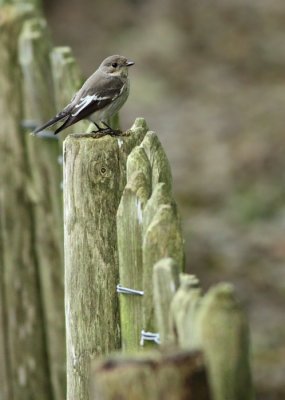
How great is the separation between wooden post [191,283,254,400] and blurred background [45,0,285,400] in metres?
6.12

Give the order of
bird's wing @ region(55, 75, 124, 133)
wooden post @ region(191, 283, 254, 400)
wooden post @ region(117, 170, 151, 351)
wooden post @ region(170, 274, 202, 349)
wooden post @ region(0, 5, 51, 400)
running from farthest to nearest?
wooden post @ region(0, 5, 51, 400), bird's wing @ region(55, 75, 124, 133), wooden post @ region(117, 170, 151, 351), wooden post @ region(170, 274, 202, 349), wooden post @ region(191, 283, 254, 400)

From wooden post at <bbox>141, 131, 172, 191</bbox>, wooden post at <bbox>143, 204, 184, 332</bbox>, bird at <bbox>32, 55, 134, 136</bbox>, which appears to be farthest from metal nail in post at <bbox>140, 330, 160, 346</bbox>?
bird at <bbox>32, 55, 134, 136</bbox>

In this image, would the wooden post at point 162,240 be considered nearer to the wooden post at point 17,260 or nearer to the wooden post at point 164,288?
the wooden post at point 164,288

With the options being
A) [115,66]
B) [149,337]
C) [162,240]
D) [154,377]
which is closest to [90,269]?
[149,337]

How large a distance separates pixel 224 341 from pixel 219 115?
13.1 meters

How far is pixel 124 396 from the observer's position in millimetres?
2414

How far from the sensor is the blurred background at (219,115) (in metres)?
11.0

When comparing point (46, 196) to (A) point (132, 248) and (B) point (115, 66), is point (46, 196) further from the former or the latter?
(A) point (132, 248)

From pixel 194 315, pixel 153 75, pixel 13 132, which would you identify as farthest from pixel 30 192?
pixel 153 75

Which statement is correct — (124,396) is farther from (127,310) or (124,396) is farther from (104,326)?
(104,326)

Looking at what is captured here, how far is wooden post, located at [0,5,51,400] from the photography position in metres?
6.12

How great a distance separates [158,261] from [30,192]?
3037 millimetres

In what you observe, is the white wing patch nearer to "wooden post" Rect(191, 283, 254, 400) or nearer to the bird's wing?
the bird's wing

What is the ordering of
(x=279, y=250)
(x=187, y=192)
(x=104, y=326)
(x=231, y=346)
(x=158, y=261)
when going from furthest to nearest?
(x=187, y=192) → (x=279, y=250) → (x=104, y=326) → (x=158, y=261) → (x=231, y=346)
